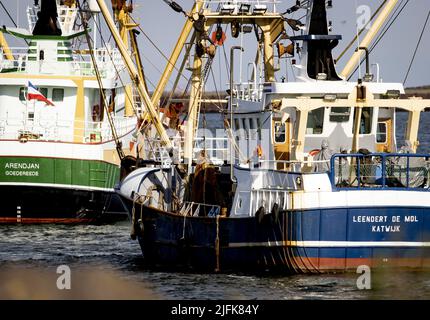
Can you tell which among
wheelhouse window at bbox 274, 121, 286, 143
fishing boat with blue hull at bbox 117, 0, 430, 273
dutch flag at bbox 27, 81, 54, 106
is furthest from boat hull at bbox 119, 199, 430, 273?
dutch flag at bbox 27, 81, 54, 106

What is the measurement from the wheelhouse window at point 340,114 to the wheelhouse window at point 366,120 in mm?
599

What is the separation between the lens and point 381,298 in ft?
114

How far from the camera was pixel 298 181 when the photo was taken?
36938 millimetres

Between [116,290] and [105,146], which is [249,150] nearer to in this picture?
[116,290]

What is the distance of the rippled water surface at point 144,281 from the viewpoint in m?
35.2

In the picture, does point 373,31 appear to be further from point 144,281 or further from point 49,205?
point 49,205

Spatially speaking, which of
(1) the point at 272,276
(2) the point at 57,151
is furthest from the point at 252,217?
(2) the point at 57,151

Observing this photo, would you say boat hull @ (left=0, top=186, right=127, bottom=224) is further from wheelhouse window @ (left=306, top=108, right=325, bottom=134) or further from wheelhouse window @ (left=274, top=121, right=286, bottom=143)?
wheelhouse window @ (left=306, top=108, right=325, bottom=134)

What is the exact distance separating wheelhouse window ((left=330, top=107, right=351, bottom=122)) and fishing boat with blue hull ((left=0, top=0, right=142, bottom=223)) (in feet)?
49.1

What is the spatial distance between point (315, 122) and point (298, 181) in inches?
149

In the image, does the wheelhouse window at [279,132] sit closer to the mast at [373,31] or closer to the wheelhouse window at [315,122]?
the wheelhouse window at [315,122]

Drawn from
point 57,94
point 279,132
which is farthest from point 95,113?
point 279,132

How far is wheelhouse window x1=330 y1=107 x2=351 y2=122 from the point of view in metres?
40.2

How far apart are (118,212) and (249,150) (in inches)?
744
